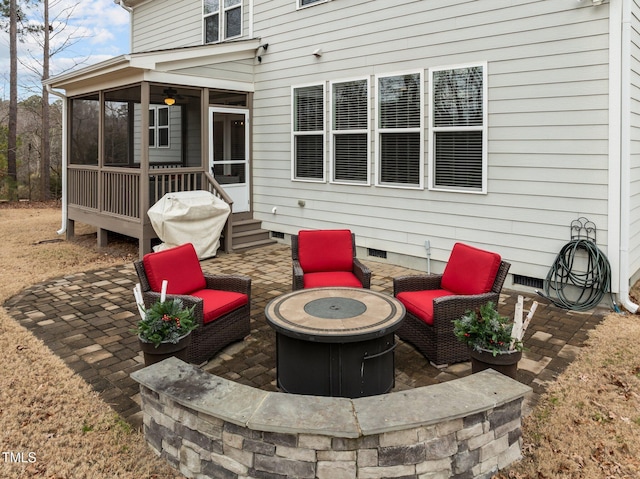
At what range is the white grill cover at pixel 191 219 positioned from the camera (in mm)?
7520

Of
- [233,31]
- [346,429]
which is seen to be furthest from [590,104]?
[233,31]

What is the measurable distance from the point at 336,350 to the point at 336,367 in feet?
0.39

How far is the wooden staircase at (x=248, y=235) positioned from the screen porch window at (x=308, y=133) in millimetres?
1302

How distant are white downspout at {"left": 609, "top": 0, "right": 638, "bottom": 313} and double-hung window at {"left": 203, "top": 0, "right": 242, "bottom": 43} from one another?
6880 millimetres

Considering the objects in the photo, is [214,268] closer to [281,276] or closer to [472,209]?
[281,276]

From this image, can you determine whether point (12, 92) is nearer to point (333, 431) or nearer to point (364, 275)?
point (364, 275)

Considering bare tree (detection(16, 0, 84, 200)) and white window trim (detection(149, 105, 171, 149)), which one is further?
bare tree (detection(16, 0, 84, 200))

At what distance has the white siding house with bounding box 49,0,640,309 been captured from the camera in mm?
5297

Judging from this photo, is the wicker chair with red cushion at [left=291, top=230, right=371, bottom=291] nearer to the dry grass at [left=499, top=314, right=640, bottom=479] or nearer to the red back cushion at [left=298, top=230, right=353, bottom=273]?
the red back cushion at [left=298, top=230, right=353, bottom=273]

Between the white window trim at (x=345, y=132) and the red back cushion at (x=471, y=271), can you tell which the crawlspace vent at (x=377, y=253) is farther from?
the red back cushion at (x=471, y=271)

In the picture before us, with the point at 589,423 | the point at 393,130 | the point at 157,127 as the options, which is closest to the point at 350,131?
the point at 393,130

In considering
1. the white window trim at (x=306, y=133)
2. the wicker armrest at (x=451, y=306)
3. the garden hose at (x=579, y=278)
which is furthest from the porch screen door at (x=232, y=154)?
the wicker armrest at (x=451, y=306)

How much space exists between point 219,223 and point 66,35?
1566 cm

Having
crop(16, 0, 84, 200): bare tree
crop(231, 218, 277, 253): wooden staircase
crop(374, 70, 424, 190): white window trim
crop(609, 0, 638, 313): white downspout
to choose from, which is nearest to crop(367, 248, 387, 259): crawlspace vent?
crop(374, 70, 424, 190): white window trim
